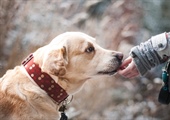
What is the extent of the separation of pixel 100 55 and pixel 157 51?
33cm

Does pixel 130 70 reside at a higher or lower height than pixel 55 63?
lower

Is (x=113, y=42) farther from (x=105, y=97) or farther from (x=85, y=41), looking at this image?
(x=85, y=41)

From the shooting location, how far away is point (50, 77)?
4.81ft

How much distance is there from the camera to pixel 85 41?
5.32 ft

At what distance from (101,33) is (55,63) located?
103 centimetres

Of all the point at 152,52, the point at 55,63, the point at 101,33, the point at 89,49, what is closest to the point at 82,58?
the point at 89,49

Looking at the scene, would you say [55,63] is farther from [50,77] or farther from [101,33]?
[101,33]

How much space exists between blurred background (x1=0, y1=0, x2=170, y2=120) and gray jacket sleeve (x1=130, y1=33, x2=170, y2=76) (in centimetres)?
92

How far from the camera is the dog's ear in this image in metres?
1.43

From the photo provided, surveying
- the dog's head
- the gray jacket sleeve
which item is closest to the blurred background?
the dog's head

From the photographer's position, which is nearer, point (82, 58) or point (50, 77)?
point (50, 77)

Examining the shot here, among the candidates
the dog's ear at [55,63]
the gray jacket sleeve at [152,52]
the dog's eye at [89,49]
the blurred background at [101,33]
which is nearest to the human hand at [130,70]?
the gray jacket sleeve at [152,52]

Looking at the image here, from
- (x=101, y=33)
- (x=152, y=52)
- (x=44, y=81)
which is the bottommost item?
(x=101, y=33)

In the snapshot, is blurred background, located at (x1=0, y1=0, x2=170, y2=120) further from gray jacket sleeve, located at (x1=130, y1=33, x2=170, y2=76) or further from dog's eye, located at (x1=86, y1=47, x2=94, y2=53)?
gray jacket sleeve, located at (x1=130, y1=33, x2=170, y2=76)
